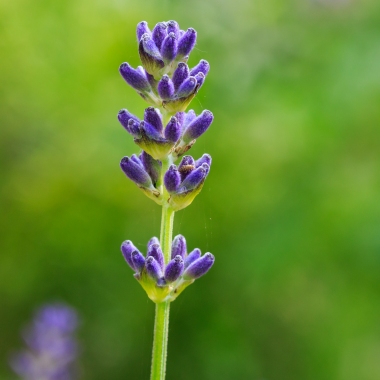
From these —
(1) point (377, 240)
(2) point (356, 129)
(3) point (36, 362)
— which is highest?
(2) point (356, 129)

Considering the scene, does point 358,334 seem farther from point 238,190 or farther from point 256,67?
point 256,67

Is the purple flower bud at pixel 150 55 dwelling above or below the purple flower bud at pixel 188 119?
above

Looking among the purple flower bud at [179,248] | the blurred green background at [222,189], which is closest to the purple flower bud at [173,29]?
the purple flower bud at [179,248]

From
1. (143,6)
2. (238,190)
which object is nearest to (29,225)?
(238,190)

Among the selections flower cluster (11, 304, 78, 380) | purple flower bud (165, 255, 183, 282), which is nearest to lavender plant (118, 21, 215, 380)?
A: purple flower bud (165, 255, 183, 282)

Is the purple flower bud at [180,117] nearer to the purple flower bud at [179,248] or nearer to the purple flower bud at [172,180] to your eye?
the purple flower bud at [172,180]

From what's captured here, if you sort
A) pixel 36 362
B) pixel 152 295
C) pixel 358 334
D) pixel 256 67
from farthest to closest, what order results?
pixel 256 67 → pixel 358 334 → pixel 36 362 → pixel 152 295

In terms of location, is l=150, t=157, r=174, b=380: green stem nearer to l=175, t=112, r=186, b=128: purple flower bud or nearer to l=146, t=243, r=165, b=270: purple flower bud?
l=146, t=243, r=165, b=270: purple flower bud
